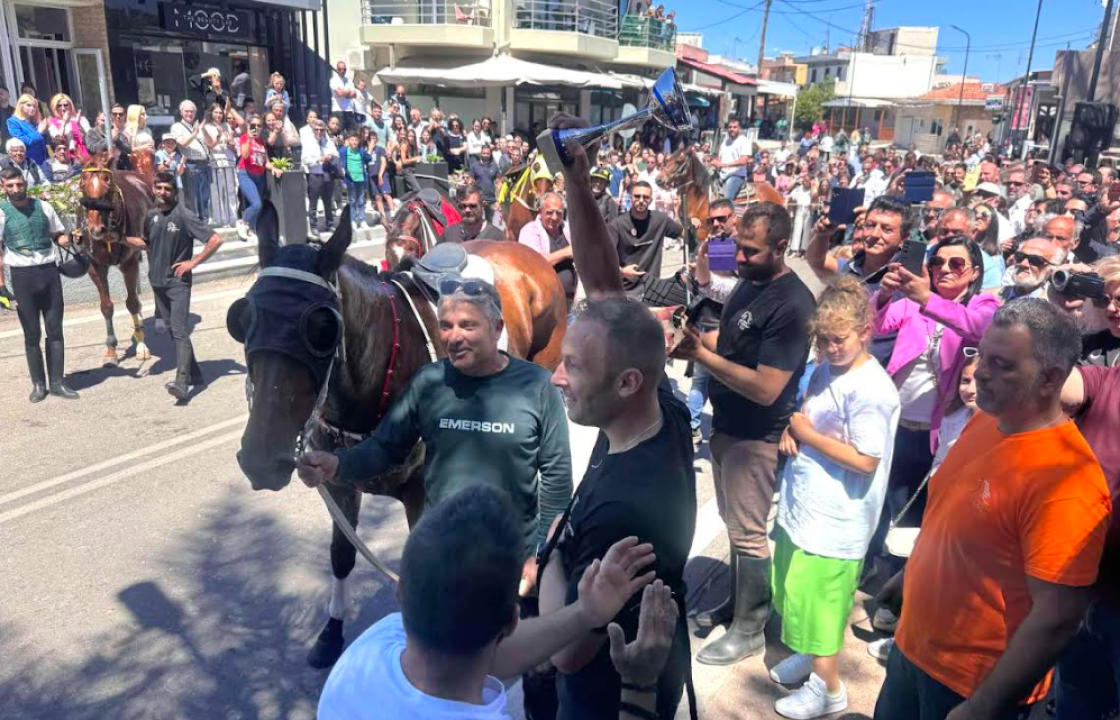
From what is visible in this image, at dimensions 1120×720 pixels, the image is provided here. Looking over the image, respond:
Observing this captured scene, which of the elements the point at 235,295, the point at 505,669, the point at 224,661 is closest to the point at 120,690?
the point at 224,661

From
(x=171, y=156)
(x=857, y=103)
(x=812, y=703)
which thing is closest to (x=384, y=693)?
(x=812, y=703)

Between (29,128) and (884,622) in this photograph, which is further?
(29,128)

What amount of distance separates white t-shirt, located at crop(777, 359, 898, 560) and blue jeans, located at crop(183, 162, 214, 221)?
11.3 meters

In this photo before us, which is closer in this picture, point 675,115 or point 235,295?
point 675,115

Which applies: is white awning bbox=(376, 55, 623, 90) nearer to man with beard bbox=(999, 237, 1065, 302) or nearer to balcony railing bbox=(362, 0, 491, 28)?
balcony railing bbox=(362, 0, 491, 28)

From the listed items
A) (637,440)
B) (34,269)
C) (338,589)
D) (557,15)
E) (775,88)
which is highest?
(557,15)

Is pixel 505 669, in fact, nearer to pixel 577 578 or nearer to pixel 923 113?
pixel 577 578

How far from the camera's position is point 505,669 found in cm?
172

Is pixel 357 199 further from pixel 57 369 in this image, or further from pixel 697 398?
pixel 697 398

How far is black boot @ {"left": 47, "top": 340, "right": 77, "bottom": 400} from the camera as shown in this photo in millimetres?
6852

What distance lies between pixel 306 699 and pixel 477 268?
8.13 feet

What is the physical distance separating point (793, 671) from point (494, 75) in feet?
75.5

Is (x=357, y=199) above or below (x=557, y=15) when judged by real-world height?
below

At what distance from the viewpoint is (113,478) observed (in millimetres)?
5422
